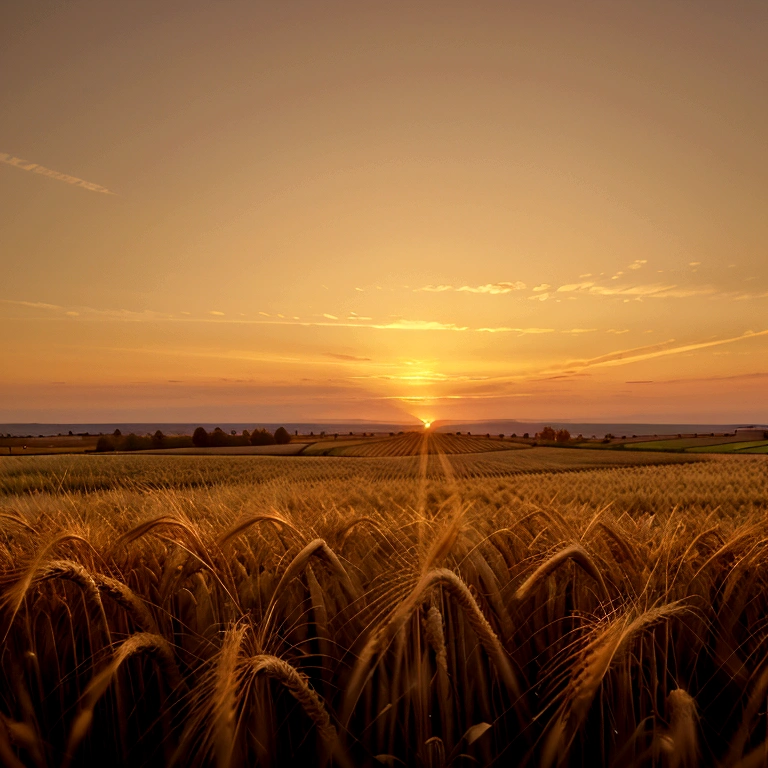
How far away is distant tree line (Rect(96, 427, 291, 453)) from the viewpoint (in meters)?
52.7

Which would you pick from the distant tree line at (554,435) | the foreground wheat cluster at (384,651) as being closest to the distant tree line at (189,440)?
the distant tree line at (554,435)

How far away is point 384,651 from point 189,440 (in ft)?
219

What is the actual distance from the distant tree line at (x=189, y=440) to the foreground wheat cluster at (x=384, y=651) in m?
55.5

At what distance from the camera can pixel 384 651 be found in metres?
1.40

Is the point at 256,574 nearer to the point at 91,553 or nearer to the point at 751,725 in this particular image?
the point at 91,553

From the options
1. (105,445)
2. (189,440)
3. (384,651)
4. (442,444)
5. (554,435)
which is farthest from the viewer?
(554,435)

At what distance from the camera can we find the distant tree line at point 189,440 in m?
52.7

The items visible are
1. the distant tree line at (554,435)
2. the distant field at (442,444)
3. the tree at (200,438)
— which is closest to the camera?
the distant field at (442,444)

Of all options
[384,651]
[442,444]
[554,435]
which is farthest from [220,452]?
[554,435]

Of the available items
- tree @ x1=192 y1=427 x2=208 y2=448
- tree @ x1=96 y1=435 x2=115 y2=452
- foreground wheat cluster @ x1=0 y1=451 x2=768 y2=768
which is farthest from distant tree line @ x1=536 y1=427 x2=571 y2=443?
foreground wheat cluster @ x1=0 y1=451 x2=768 y2=768

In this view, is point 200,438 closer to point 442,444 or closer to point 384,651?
point 442,444

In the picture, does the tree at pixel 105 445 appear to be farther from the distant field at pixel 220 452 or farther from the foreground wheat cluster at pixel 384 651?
the foreground wheat cluster at pixel 384 651

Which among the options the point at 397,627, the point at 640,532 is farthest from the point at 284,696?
the point at 640,532

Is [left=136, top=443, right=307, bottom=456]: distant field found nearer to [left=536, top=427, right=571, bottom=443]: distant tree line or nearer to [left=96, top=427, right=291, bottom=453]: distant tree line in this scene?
[left=96, top=427, right=291, bottom=453]: distant tree line
